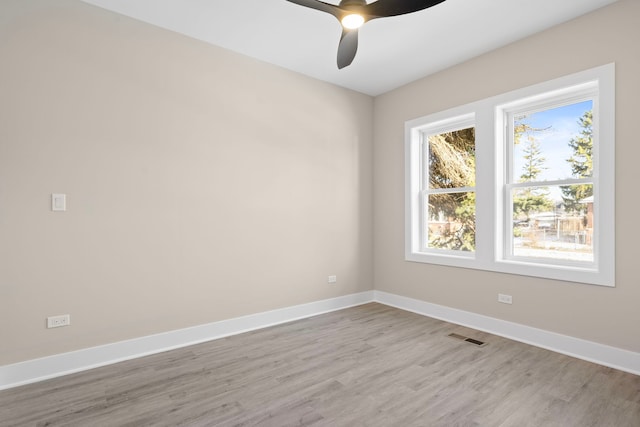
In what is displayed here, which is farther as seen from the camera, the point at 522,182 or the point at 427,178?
the point at 427,178

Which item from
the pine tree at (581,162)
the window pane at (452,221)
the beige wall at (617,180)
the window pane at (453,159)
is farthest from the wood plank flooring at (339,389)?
the window pane at (453,159)

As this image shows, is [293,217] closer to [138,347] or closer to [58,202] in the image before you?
[138,347]

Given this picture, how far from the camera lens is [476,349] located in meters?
3.01

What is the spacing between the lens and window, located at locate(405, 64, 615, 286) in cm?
282

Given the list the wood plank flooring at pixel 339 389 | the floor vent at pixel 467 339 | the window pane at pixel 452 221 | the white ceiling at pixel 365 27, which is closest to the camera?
the wood plank flooring at pixel 339 389

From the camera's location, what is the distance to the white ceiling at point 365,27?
2719mm

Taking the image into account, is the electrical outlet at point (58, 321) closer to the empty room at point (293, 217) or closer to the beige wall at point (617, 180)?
the empty room at point (293, 217)

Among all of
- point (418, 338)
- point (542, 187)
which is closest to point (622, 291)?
point (542, 187)

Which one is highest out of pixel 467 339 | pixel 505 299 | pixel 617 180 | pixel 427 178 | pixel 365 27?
pixel 365 27

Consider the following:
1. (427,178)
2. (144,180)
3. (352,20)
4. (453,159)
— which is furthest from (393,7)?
(427,178)

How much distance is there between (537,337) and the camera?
3.10 m

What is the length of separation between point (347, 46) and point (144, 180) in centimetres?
204

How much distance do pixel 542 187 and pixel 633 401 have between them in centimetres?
182

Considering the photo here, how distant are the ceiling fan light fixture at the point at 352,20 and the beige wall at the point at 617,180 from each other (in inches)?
79.7
